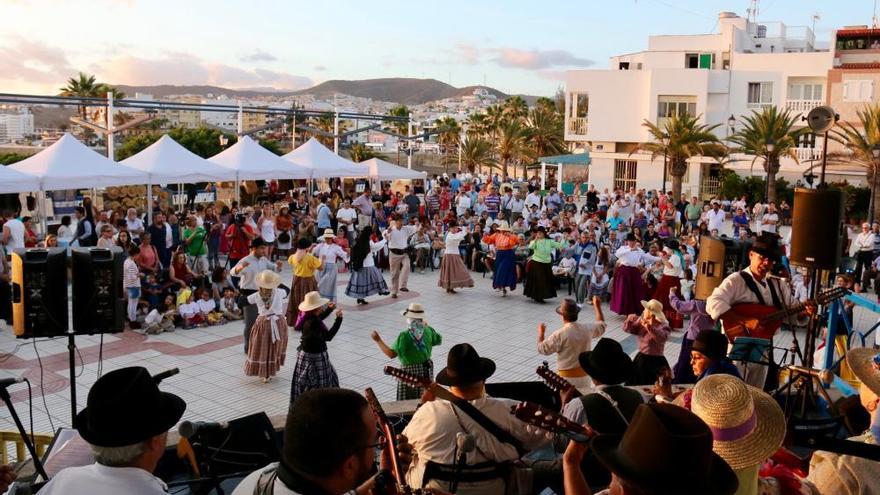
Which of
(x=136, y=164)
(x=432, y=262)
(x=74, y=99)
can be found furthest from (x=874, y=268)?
(x=74, y=99)

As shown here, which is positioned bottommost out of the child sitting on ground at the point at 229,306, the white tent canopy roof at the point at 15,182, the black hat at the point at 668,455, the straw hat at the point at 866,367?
the child sitting on ground at the point at 229,306

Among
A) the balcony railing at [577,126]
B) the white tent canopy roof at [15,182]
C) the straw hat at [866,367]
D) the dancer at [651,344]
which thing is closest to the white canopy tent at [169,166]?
the white tent canopy roof at [15,182]

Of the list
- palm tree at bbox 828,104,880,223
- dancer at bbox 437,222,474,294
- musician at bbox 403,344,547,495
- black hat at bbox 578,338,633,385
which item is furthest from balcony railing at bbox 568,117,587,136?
musician at bbox 403,344,547,495

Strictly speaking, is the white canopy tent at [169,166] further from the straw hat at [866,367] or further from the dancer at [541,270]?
the straw hat at [866,367]

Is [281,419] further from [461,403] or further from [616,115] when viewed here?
[616,115]

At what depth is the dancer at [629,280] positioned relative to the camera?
12.3 metres

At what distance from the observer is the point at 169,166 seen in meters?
16.0

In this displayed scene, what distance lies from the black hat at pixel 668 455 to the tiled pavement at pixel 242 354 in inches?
238

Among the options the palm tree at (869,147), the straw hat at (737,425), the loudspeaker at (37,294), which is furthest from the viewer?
the palm tree at (869,147)

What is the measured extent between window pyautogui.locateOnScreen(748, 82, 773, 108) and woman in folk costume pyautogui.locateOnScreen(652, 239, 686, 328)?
92.6 feet

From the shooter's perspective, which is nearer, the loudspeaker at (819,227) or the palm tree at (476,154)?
the loudspeaker at (819,227)

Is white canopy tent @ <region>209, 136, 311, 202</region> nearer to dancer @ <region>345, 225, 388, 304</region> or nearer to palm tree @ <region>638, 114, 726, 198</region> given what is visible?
dancer @ <region>345, 225, 388, 304</region>

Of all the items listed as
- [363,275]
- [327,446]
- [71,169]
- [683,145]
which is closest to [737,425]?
[327,446]

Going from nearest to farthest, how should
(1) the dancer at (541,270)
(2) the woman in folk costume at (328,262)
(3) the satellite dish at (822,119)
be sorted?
(3) the satellite dish at (822,119), (2) the woman in folk costume at (328,262), (1) the dancer at (541,270)
